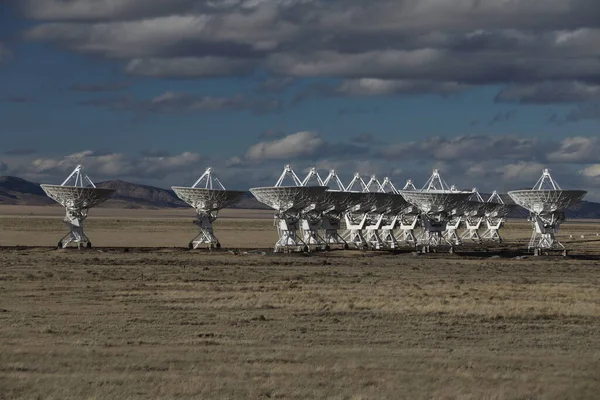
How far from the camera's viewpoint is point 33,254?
268 ft

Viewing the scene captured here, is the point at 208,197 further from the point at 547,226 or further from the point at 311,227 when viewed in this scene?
the point at 547,226

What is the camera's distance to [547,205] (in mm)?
95750

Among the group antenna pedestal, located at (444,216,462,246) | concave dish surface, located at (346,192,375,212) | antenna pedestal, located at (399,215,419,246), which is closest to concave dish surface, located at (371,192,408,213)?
concave dish surface, located at (346,192,375,212)

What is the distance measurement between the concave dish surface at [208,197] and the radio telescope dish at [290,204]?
233 cm

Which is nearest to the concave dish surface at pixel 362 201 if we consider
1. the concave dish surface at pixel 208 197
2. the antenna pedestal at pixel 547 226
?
the concave dish surface at pixel 208 197

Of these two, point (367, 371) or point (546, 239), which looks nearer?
point (367, 371)

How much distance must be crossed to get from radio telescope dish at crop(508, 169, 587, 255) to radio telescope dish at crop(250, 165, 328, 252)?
1901cm

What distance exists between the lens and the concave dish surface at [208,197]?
95375 mm

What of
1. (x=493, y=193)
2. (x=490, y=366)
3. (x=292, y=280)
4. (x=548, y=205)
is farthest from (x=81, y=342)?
(x=493, y=193)

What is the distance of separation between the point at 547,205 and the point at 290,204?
2408 cm

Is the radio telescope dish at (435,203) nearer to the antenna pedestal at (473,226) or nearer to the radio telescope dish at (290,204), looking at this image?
the radio telescope dish at (290,204)

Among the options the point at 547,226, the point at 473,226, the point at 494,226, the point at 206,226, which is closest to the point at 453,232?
the point at 473,226

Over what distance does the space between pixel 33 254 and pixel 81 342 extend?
2294 inches

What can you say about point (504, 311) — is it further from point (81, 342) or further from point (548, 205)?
point (548, 205)
